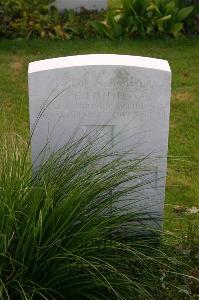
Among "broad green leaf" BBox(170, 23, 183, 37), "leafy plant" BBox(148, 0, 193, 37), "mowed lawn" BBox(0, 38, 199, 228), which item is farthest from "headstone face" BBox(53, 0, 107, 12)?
"broad green leaf" BBox(170, 23, 183, 37)

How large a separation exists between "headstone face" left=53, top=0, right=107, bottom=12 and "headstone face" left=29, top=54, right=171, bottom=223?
5483mm

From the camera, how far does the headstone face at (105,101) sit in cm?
402

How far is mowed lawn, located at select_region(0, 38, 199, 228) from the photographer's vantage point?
5.68m

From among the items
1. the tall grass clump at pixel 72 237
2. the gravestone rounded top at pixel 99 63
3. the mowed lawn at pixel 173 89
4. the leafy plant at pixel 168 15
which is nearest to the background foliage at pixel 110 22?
the leafy plant at pixel 168 15

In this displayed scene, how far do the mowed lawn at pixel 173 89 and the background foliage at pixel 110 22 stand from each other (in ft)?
0.55

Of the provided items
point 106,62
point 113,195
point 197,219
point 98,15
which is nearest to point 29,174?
point 113,195

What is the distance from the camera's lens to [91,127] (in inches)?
164

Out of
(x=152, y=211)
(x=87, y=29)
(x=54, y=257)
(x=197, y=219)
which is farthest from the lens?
(x=87, y=29)

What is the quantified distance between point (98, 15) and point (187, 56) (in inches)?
65.0

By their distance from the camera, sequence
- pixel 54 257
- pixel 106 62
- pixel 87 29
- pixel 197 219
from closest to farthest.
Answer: pixel 54 257
pixel 106 62
pixel 197 219
pixel 87 29

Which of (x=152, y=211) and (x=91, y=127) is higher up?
(x=91, y=127)

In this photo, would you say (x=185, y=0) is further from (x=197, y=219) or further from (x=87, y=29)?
(x=197, y=219)

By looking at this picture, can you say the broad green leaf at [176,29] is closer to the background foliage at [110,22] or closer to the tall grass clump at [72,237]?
the background foliage at [110,22]

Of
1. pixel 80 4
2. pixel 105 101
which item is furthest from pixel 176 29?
pixel 105 101
